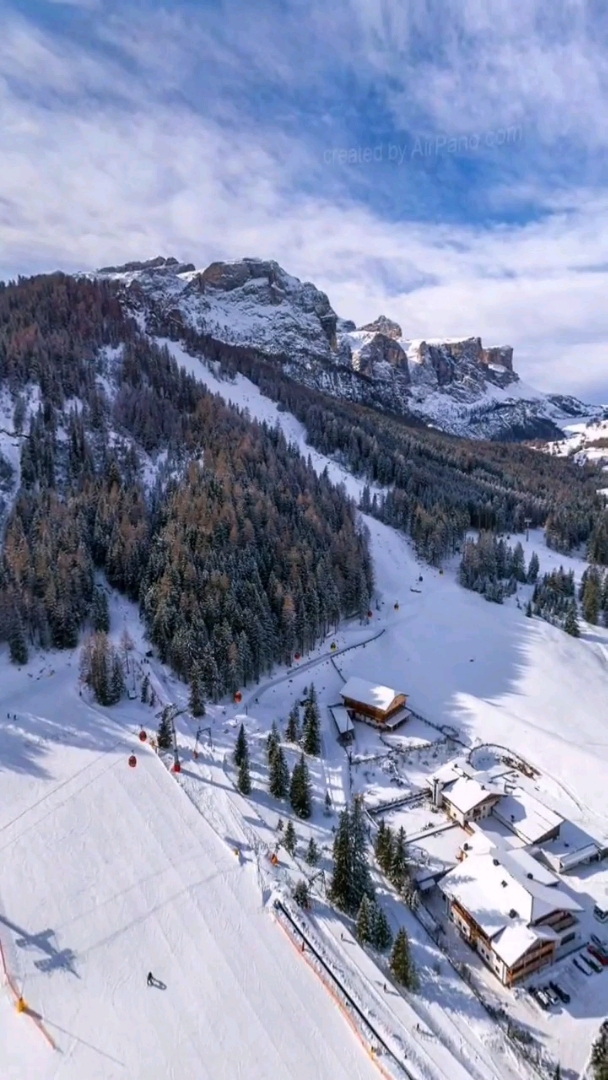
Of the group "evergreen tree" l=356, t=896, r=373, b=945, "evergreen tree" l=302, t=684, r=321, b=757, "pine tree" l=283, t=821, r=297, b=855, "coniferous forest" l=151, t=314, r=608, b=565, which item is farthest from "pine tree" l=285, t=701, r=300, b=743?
"coniferous forest" l=151, t=314, r=608, b=565

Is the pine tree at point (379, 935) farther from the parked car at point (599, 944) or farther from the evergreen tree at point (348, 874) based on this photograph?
the parked car at point (599, 944)

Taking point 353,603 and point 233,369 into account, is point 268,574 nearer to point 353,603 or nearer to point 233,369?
point 353,603

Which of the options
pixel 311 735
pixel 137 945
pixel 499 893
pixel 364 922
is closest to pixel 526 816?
pixel 499 893

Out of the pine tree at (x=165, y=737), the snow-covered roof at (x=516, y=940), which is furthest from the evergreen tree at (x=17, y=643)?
the snow-covered roof at (x=516, y=940)

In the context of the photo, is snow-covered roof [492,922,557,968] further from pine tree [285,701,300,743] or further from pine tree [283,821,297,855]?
pine tree [285,701,300,743]

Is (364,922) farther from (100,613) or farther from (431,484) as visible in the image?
(431,484)

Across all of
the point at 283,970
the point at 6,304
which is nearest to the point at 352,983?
the point at 283,970

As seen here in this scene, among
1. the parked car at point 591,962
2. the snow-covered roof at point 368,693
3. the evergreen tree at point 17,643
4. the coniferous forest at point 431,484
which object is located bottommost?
the parked car at point 591,962
